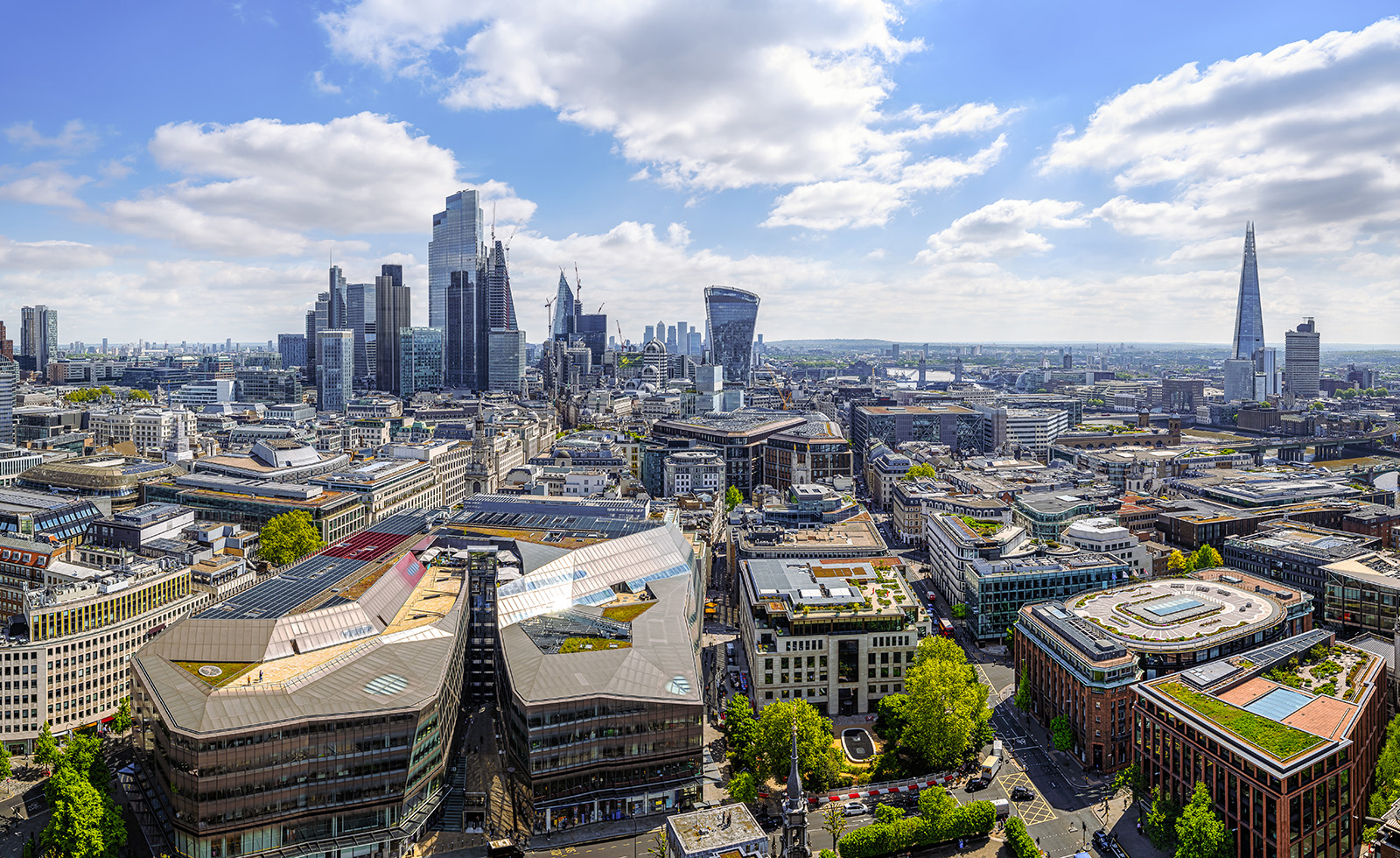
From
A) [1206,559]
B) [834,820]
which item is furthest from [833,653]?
[1206,559]

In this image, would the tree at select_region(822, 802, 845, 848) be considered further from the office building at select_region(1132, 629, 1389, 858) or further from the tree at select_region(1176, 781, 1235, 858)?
the office building at select_region(1132, 629, 1389, 858)

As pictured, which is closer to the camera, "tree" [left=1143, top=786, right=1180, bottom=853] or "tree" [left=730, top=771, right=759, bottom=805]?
"tree" [left=1143, top=786, right=1180, bottom=853]

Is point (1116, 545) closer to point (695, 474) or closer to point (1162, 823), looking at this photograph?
point (1162, 823)

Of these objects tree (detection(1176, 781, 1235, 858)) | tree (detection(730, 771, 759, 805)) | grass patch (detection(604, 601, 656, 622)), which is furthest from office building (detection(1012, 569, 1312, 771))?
grass patch (detection(604, 601, 656, 622))

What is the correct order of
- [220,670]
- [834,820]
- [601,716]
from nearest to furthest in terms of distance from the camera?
[834,820], [220,670], [601,716]

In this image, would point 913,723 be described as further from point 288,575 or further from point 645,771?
point 288,575
